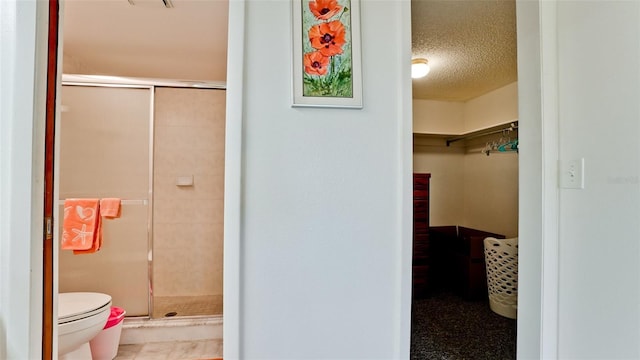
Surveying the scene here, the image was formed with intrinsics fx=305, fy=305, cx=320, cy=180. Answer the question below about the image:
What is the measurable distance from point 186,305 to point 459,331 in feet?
6.70

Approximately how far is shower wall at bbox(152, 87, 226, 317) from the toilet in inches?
29.1

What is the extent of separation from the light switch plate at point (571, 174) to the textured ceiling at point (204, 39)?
93 cm

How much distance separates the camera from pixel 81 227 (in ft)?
6.38

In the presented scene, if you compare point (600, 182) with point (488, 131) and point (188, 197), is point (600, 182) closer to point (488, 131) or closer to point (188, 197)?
point (488, 131)

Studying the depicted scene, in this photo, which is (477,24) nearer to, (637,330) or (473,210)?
(637,330)

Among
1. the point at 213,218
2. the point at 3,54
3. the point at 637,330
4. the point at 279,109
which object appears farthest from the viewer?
the point at 213,218

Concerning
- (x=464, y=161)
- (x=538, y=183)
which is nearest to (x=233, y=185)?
(x=538, y=183)

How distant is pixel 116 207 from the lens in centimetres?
206

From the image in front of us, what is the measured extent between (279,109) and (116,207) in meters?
1.59

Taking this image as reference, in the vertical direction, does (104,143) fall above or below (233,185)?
above

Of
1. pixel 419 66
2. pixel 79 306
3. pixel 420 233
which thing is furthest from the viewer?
pixel 420 233

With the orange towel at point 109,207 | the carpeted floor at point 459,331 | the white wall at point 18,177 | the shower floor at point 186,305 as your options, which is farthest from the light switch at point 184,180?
the carpeted floor at point 459,331

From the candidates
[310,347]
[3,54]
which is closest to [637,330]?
[310,347]

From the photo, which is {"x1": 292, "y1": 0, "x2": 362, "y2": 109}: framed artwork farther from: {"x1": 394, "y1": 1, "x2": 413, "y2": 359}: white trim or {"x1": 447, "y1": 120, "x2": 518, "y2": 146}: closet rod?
{"x1": 447, "y1": 120, "x2": 518, "y2": 146}: closet rod
